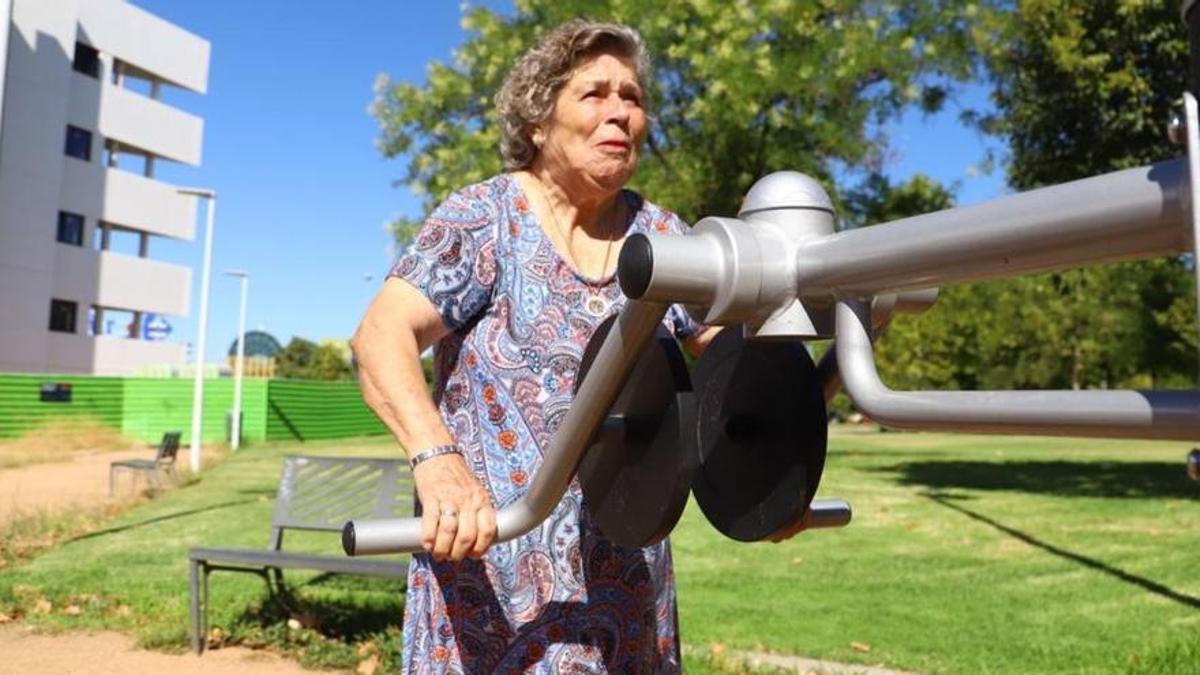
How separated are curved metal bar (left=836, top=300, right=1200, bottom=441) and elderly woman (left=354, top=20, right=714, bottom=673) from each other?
0.90 m

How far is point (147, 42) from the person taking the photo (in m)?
37.4

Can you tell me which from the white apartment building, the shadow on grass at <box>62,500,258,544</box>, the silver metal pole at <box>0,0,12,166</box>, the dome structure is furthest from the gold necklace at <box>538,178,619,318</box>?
the dome structure

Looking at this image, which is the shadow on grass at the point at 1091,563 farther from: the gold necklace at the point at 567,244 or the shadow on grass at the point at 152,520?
the shadow on grass at the point at 152,520

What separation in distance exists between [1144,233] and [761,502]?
0.47 metres

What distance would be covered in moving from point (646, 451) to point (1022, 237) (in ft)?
1.84

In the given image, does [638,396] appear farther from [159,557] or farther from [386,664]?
[159,557]

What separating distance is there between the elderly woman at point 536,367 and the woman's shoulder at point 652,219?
6.1 inches

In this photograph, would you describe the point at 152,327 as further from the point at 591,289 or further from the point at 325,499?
the point at 591,289

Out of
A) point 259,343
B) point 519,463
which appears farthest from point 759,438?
point 259,343

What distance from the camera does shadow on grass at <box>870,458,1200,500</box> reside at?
12.8m

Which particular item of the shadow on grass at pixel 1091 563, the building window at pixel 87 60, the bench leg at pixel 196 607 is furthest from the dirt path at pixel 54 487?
the building window at pixel 87 60

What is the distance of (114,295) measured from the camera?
3609 cm

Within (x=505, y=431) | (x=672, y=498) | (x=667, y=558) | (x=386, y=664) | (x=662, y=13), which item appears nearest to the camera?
(x=672, y=498)

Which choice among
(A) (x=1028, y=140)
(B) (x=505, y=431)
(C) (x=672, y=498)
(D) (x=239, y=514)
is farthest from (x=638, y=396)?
→ (A) (x=1028, y=140)
